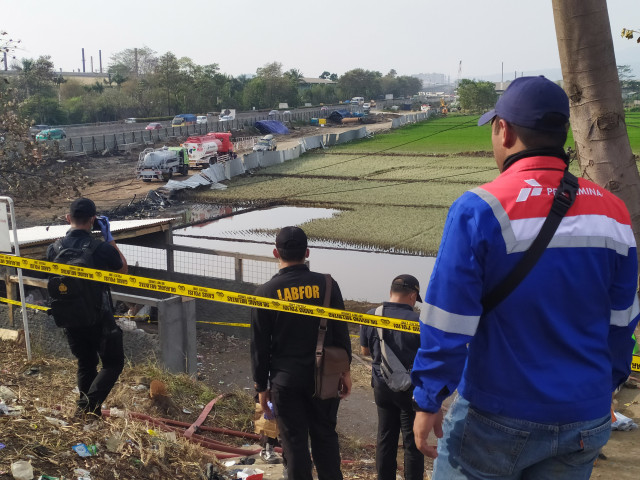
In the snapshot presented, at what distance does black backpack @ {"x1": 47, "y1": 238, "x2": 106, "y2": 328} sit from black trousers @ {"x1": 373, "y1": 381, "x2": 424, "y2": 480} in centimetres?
212

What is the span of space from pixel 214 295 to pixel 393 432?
5.48 ft

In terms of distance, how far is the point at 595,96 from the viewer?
199 inches

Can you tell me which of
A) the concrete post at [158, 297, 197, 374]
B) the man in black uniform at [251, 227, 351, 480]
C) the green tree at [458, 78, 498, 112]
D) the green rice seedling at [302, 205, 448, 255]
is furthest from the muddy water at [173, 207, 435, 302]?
the green tree at [458, 78, 498, 112]

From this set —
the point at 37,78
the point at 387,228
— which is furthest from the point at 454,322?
the point at 37,78

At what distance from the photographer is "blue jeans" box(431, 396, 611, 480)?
2.20m

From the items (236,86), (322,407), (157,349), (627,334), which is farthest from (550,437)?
(236,86)

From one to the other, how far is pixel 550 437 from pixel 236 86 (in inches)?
4333

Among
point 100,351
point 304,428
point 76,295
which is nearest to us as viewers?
point 304,428

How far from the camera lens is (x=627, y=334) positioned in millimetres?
2420

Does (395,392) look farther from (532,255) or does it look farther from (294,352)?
(532,255)

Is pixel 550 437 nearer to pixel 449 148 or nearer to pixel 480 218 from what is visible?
pixel 480 218

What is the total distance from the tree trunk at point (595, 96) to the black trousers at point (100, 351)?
12.4ft

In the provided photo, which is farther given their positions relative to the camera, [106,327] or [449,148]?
[449,148]

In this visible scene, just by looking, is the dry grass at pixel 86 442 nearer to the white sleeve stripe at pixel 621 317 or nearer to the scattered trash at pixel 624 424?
the white sleeve stripe at pixel 621 317
